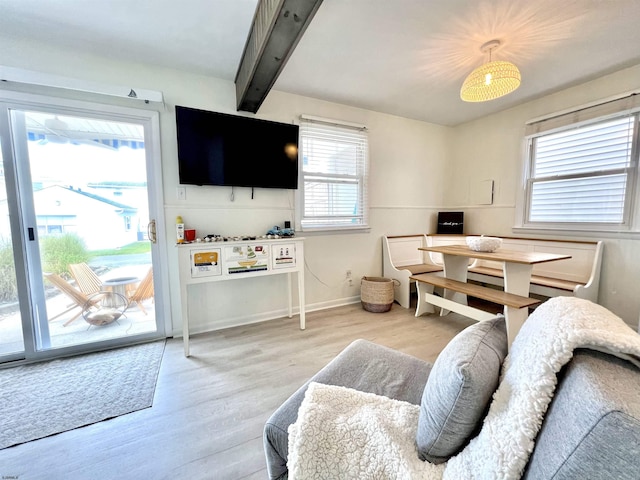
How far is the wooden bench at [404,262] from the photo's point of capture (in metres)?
3.15

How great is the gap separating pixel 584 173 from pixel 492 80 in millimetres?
1745

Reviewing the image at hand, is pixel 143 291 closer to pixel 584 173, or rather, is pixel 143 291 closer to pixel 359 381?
pixel 359 381

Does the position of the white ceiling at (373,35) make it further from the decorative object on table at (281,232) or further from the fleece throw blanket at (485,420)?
the fleece throw blanket at (485,420)

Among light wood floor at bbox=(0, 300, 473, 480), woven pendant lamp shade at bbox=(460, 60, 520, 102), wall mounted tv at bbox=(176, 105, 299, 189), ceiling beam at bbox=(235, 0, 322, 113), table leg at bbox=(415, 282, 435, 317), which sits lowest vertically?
light wood floor at bbox=(0, 300, 473, 480)

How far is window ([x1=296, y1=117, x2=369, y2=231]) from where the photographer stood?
2.90 m

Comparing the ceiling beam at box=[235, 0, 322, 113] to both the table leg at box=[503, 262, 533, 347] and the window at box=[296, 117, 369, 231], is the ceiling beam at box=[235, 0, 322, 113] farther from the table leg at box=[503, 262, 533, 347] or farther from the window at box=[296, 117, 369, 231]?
the table leg at box=[503, 262, 533, 347]

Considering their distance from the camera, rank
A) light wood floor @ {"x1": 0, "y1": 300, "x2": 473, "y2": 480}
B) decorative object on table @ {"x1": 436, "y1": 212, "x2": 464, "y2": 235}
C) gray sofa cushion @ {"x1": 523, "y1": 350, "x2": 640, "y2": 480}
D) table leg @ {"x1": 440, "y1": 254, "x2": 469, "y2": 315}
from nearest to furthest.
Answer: gray sofa cushion @ {"x1": 523, "y1": 350, "x2": 640, "y2": 480}
light wood floor @ {"x1": 0, "y1": 300, "x2": 473, "y2": 480}
table leg @ {"x1": 440, "y1": 254, "x2": 469, "y2": 315}
decorative object on table @ {"x1": 436, "y1": 212, "x2": 464, "y2": 235}

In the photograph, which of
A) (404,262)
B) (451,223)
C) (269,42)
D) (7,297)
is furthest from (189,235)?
(451,223)

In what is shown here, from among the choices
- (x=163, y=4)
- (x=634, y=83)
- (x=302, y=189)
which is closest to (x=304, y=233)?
(x=302, y=189)

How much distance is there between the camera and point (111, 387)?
5.61 feet

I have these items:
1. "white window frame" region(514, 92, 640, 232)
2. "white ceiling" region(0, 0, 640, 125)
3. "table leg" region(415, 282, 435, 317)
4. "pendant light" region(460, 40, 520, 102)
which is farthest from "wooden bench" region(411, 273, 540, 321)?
"white ceiling" region(0, 0, 640, 125)

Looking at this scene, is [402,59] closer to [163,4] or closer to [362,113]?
[362,113]

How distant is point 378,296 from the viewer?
9.71 ft

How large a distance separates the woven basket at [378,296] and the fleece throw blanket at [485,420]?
2.10 meters
